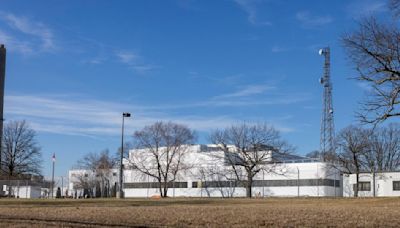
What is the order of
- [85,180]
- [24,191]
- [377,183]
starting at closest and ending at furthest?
1. [24,191]
2. [377,183]
3. [85,180]

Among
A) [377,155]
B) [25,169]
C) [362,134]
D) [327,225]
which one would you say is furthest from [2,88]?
[377,155]

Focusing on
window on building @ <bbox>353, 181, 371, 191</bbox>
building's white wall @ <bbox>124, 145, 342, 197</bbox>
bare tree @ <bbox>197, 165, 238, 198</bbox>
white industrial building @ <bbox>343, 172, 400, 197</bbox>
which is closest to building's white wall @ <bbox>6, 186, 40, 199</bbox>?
building's white wall @ <bbox>124, 145, 342, 197</bbox>

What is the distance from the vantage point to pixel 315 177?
86.7 meters

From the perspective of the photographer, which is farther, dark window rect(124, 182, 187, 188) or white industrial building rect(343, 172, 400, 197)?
dark window rect(124, 182, 187, 188)

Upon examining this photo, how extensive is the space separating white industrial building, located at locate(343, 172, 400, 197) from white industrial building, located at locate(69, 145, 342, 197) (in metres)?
4.16

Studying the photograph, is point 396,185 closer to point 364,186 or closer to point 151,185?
point 364,186

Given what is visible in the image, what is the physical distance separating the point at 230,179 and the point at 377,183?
23.3 metres

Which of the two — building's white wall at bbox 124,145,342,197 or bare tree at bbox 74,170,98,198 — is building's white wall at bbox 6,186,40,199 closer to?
building's white wall at bbox 124,145,342,197

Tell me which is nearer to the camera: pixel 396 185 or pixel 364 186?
pixel 396 185

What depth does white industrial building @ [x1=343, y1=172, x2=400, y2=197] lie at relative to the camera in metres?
80.1

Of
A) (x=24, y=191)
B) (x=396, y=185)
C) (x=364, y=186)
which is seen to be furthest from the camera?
(x=364, y=186)

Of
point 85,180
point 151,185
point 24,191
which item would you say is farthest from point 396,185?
point 85,180

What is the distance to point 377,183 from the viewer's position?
81.9m

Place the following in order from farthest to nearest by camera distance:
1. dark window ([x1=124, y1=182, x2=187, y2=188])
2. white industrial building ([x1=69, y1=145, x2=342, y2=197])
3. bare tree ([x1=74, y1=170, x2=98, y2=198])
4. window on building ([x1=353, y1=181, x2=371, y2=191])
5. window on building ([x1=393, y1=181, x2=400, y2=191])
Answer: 1. bare tree ([x1=74, y1=170, x2=98, y2=198])
2. dark window ([x1=124, y1=182, x2=187, y2=188])
3. white industrial building ([x1=69, y1=145, x2=342, y2=197])
4. window on building ([x1=353, y1=181, x2=371, y2=191])
5. window on building ([x1=393, y1=181, x2=400, y2=191])
